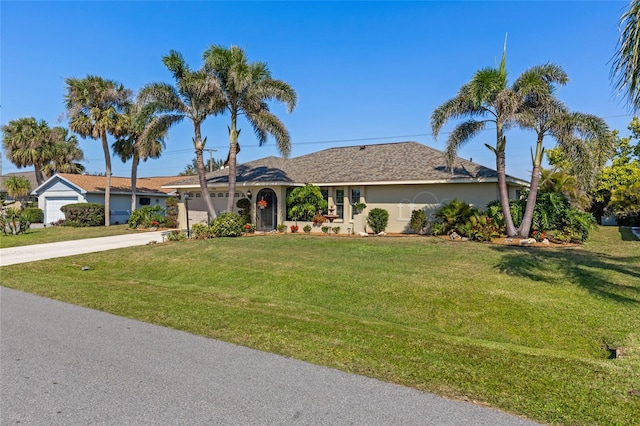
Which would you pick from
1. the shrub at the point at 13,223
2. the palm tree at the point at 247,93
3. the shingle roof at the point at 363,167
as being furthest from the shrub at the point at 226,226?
the shrub at the point at 13,223

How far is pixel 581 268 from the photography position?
33.3 ft

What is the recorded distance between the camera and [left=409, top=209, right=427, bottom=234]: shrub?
18.5 meters

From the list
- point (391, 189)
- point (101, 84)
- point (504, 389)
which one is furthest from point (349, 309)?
point (101, 84)

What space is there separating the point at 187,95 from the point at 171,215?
36.1 ft

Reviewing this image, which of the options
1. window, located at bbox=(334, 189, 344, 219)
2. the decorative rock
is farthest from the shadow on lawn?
window, located at bbox=(334, 189, 344, 219)

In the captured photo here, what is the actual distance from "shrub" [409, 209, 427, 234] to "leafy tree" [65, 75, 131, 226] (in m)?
19.8

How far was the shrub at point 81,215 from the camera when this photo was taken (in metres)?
27.7

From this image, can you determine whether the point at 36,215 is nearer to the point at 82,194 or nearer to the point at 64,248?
the point at 82,194

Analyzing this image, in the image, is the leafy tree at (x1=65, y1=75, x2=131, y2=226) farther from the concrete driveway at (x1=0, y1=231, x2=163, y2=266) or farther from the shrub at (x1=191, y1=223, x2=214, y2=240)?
the shrub at (x1=191, y1=223, x2=214, y2=240)

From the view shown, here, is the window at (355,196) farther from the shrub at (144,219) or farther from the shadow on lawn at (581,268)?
the shrub at (144,219)

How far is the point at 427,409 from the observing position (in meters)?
3.48

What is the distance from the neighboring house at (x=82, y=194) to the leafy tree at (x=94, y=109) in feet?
18.9

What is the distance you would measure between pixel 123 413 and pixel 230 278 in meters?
7.71

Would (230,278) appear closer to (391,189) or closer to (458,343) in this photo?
(458,343)
